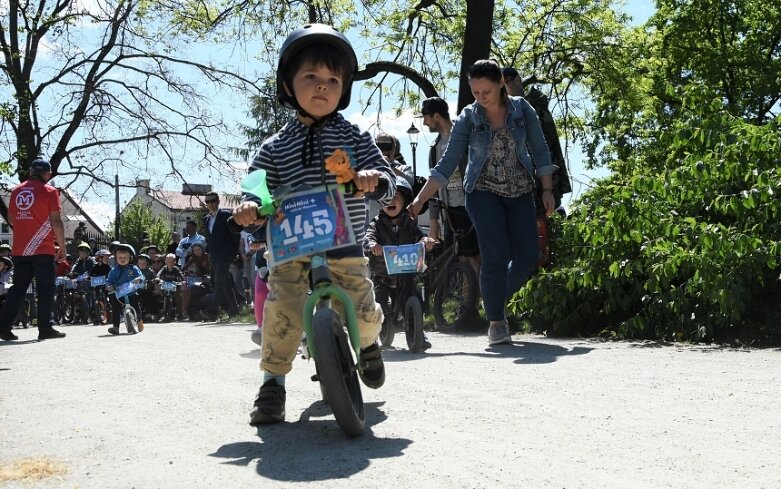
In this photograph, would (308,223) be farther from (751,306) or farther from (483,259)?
(751,306)

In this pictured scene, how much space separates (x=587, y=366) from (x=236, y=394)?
218 cm

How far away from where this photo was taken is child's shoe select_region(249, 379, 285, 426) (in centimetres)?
413

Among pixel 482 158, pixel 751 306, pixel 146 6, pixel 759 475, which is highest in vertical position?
pixel 146 6

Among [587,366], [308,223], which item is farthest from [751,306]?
[308,223]

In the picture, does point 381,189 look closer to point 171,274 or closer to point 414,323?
point 414,323

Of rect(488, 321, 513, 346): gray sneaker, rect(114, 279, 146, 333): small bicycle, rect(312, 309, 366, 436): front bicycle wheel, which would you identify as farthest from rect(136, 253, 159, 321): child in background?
rect(312, 309, 366, 436): front bicycle wheel

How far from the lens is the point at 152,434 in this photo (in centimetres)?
395

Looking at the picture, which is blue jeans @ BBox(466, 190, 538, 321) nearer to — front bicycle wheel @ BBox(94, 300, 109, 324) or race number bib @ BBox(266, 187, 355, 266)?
race number bib @ BBox(266, 187, 355, 266)

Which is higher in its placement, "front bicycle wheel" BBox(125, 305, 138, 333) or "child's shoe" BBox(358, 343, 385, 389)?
"front bicycle wheel" BBox(125, 305, 138, 333)

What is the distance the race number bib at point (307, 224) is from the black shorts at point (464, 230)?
490cm

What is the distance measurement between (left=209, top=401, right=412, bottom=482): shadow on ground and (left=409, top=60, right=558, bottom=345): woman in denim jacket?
3.44 metres

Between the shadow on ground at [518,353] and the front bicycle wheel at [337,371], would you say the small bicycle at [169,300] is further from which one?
the front bicycle wheel at [337,371]

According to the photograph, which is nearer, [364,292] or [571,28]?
[364,292]

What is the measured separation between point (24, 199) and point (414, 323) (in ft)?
20.3
